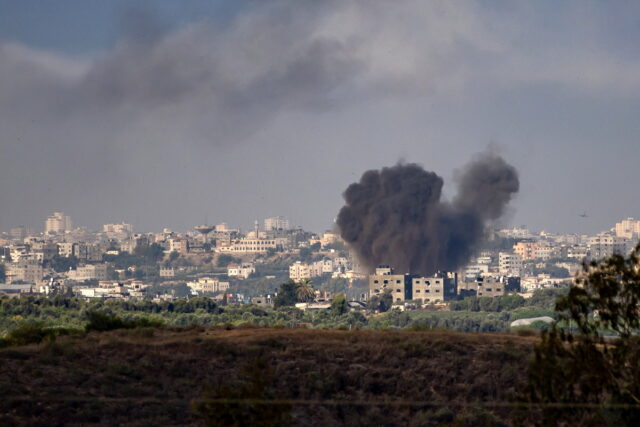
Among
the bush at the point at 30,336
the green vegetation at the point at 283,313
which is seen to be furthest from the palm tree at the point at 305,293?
the bush at the point at 30,336

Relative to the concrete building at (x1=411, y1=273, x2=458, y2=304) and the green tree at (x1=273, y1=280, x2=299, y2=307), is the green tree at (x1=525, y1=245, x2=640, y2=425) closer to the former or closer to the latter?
the green tree at (x1=273, y1=280, x2=299, y2=307)

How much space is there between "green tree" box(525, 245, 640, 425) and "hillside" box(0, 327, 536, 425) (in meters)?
4.89

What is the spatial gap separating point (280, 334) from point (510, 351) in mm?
6313

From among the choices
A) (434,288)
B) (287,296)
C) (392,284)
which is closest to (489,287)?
(434,288)

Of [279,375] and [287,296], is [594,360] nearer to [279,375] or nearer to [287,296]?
[279,375]

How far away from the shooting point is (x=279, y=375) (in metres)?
29.1

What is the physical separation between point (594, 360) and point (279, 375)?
34.8 feet

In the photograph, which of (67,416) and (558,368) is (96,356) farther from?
(558,368)

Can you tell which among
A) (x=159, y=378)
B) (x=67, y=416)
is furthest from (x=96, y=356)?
(x=67, y=416)

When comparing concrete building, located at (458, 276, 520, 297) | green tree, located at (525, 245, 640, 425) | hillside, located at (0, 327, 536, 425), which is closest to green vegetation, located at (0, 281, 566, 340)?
concrete building, located at (458, 276, 520, 297)

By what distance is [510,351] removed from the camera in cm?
3142

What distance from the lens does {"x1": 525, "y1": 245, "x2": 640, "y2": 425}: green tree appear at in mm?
19812

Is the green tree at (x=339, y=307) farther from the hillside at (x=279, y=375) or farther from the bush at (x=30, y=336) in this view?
the hillside at (x=279, y=375)

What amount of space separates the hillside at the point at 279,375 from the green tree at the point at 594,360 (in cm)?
489
